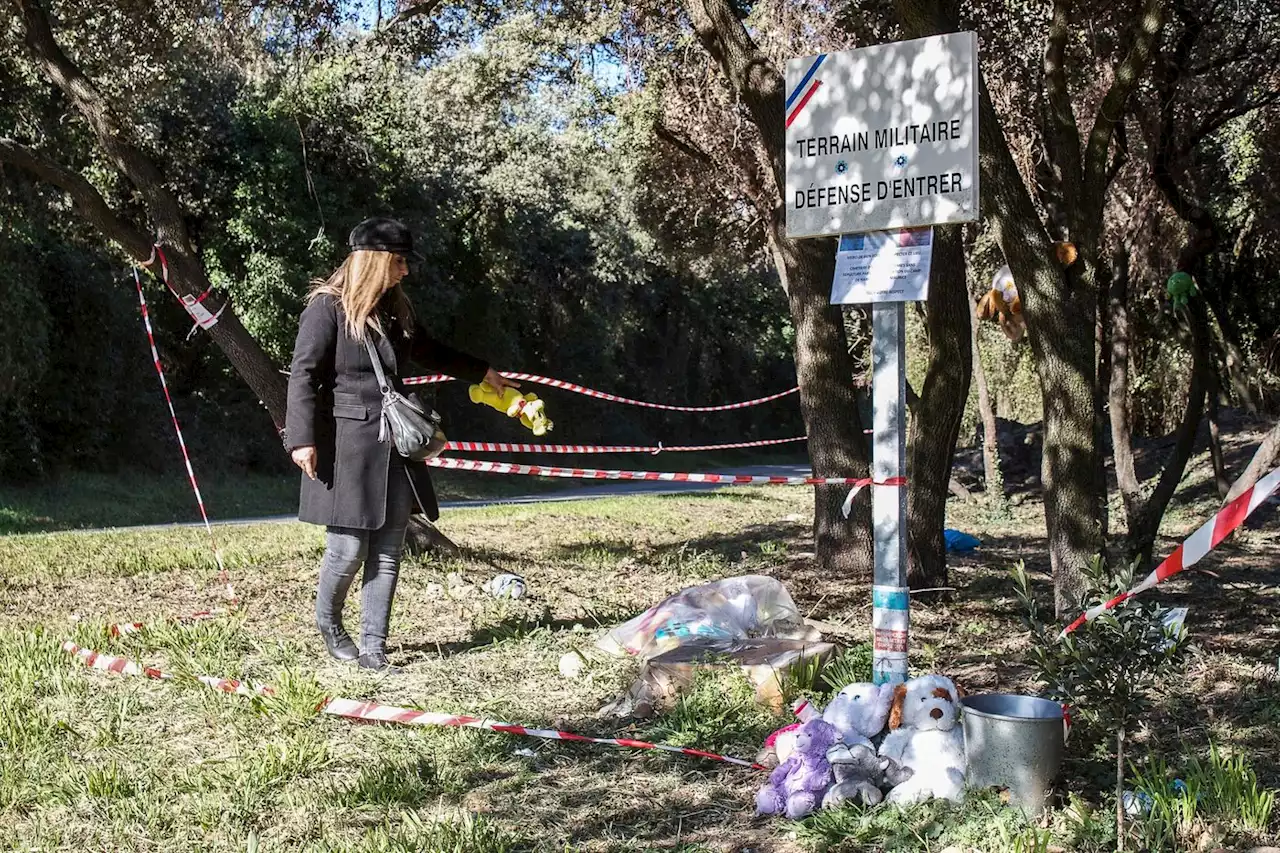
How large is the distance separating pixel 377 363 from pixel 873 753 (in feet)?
9.23

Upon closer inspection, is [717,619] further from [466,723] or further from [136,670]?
[136,670]

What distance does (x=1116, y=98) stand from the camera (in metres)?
6.04

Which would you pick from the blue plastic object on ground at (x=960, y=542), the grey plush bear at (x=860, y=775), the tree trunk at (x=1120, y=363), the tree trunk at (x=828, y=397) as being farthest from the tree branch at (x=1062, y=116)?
the tree trunk at (x=1120, y=363)

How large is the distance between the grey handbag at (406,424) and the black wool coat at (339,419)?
5 cm

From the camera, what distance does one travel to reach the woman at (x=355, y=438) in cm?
552

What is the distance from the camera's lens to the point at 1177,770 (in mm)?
3863

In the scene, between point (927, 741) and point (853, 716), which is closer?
point (927, 741)

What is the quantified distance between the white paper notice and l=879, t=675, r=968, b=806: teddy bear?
1273 mm

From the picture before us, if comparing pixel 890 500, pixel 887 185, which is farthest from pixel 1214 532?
pixel 887 185

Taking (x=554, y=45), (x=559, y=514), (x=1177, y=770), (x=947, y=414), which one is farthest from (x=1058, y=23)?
(x=559, y=514)

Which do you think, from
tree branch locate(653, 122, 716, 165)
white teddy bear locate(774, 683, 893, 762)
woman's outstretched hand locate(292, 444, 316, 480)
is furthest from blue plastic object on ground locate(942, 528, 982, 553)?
tree branch locate(653, 122, 716, 165)

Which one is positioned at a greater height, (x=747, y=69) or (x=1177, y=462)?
(x=747, y=69)

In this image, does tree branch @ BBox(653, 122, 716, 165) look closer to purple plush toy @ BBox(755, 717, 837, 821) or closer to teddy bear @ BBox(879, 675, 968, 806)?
teddy bear @ BBox(879, 675, 968, 806)

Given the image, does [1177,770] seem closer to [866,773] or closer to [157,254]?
[866,773]
